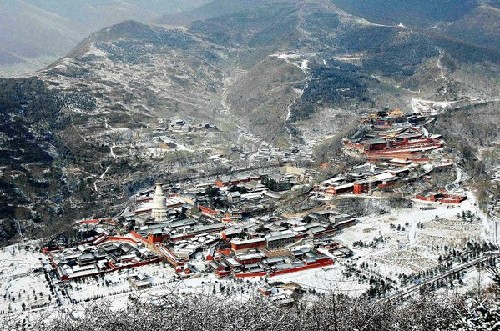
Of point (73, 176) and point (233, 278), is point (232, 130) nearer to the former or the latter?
point (73, 176)

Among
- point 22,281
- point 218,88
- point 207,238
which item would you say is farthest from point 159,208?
point 218,88

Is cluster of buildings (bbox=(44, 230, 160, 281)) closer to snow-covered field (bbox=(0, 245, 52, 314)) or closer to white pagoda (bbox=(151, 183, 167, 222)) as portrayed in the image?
snow-covered field (bbox=(0, 245, 52, 314))

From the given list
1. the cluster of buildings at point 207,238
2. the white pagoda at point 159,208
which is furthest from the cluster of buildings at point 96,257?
the white pagoda at point 159,208

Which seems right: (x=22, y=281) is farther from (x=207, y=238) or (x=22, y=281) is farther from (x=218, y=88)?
(x=218, y=88)

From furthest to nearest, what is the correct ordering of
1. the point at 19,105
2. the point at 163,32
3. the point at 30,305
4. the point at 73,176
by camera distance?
the point at 163,32
the point at 19,105
the point at 73,176
the point at 30,305

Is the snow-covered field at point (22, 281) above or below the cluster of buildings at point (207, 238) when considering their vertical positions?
below

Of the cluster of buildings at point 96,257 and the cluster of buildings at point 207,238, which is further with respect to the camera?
the cluster of buildings at point 96,257

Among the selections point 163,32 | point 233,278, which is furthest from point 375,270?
point 163,32

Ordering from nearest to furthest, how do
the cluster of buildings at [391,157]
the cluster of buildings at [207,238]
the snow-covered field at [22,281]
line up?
the snow-covered field at [22,281]
the cluster of buildings at [207,238]
the cluster of buildings at [391,157]

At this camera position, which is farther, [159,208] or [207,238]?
[159,208]

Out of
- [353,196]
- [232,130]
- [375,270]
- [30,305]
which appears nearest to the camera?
[30,305]

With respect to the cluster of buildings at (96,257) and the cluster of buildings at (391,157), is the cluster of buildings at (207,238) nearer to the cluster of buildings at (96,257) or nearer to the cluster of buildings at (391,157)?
the cluster of buildings at (96,257)
